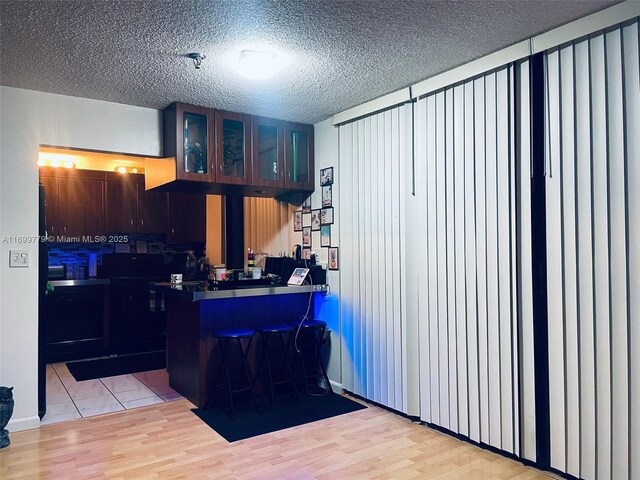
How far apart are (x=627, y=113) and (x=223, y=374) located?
3.20 metres

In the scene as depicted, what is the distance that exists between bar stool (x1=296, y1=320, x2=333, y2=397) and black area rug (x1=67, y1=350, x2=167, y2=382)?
1.85m

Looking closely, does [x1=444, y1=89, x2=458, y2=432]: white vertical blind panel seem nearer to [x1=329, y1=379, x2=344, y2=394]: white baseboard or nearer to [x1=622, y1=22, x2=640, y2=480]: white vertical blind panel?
[x1=622, y1=22, x2=640, y2=480]: white vertical blind panel

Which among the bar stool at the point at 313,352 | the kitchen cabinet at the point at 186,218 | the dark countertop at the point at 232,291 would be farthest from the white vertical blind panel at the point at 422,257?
the kitchen cabinet at the point at 186,218

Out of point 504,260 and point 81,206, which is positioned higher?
point 81,206

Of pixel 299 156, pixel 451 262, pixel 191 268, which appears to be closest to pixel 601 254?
pixel 451 262

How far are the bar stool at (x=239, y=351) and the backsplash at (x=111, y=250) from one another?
8.97ft

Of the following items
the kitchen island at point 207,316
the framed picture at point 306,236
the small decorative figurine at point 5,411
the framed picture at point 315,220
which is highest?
the framed picture at point 315,220

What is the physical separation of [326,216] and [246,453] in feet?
7.04

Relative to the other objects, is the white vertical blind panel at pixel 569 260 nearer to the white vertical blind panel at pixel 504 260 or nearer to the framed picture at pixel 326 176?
the white vertical blind panel at pixel 504 260

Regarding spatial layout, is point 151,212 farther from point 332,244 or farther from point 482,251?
point 482,251

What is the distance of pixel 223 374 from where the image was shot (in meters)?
3.73

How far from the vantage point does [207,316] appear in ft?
12.2

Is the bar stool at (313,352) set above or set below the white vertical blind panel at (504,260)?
below

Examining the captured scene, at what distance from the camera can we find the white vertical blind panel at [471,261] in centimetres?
293
